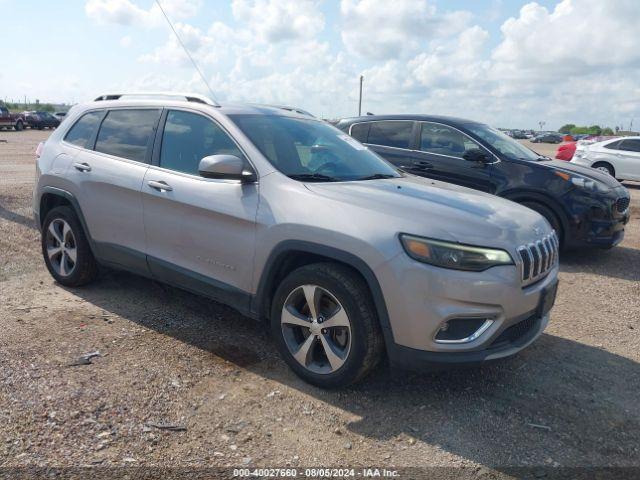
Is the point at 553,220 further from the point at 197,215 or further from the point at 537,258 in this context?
the point at 197,215

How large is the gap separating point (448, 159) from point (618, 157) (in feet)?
36.9

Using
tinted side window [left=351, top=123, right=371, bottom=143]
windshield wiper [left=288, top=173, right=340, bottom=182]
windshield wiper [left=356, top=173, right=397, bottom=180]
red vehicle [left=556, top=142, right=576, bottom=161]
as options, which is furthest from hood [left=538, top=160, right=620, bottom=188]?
red vehicle [left=556, top=142, right=576, bottom=161]

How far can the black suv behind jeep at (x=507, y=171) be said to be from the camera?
6.90 meters

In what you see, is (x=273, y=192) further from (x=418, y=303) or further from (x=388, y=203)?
(x=418, y=303)

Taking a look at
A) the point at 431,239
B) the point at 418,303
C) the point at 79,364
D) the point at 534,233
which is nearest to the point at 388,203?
the point at 431,239

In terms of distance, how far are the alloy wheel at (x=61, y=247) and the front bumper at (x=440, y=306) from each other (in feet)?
10.5

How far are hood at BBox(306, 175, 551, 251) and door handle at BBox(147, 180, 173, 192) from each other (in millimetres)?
1140

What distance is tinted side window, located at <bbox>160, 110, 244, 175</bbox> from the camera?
4.05m

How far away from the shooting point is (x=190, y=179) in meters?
4.08

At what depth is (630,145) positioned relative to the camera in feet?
54.2

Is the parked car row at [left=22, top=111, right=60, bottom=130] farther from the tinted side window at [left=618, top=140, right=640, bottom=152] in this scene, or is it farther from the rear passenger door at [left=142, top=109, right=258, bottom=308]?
the rear passenger door at [left=142, top=109, right=258, bottom=308]

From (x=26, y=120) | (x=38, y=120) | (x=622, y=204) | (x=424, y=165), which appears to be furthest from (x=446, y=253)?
(x=38, y=120)

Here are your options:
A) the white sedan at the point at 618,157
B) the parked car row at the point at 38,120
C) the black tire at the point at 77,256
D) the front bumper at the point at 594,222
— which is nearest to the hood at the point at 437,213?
the black tire at the point at 77,256

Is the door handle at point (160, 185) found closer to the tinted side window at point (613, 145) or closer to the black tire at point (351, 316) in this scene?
the black tire at point (351, 316)
